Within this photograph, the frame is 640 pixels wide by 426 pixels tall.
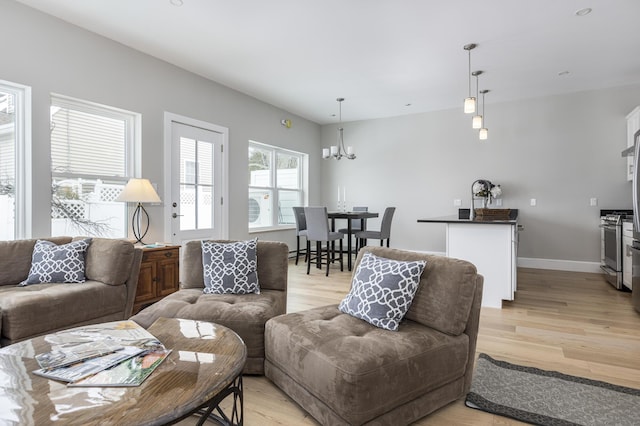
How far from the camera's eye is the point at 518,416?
1691 mm

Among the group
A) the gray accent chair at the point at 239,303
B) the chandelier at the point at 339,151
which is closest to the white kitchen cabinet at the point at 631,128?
the chandelier at the point at 339,151

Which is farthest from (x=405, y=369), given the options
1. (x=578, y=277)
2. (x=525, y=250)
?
(x=525, y=250)

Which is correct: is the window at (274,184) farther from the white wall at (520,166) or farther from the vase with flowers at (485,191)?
the vase with flowers at (485,191)

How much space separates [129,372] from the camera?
3.95ft

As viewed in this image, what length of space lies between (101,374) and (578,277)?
18.9 feet

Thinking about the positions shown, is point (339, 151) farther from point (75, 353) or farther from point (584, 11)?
point (75, 353)

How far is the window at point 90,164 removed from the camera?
3309 millimetres

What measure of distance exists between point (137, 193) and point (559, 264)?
6.01 metres

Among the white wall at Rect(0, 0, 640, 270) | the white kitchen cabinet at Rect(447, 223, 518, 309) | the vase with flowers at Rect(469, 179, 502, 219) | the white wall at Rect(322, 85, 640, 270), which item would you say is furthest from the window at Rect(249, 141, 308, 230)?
the white kitchen cabinet at Rect(447, 223, 518, 309)

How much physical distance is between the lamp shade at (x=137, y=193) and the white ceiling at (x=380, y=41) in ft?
4.96

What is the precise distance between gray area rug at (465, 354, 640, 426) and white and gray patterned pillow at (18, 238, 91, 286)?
2864 mm

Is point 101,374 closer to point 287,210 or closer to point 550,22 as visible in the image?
point 550,22

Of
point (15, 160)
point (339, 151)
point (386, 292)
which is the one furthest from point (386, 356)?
point (339, 151)

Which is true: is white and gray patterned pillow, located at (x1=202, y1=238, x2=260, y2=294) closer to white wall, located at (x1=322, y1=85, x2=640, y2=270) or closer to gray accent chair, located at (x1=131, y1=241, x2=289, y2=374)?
gray accent chair, located at (x1=131, y1=241, x2=289, y2=374)
